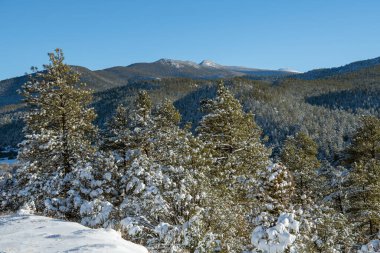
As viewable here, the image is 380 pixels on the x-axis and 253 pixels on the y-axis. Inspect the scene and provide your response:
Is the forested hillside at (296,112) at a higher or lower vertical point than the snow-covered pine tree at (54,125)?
lower

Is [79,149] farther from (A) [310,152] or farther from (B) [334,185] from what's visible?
(A) [310,152]

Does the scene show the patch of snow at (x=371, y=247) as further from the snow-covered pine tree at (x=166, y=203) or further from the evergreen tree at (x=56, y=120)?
the evergreen tree at (x=56, y=120)

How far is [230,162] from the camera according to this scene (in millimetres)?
17516

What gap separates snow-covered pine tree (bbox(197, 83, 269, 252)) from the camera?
1102 centimetres

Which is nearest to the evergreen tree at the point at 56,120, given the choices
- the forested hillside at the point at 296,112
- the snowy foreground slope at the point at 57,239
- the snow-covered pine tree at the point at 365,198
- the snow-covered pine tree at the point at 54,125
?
the snow-covered pine tree at the point at 54,125

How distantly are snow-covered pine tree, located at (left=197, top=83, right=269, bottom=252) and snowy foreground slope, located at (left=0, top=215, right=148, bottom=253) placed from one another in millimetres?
4144

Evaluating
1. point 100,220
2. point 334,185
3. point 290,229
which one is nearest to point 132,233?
point 100,220

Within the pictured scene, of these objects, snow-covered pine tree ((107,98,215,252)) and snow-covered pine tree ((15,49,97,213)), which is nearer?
snow-covered pine tree ((107,98,215,252))

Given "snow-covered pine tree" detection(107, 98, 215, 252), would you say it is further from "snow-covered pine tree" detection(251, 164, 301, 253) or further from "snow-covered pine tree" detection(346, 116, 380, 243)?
"snow-covered pine tree" detection(346, 116, 380, 243)

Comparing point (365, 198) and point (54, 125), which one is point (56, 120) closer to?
point (54, 125)

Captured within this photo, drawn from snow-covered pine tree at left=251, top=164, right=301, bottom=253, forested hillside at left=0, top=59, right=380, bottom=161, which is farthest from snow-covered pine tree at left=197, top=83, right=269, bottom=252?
forested hillside at left=0, top=59, right=380, bottom=161

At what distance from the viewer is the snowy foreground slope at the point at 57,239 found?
21.4 ft

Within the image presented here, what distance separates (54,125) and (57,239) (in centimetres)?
1450

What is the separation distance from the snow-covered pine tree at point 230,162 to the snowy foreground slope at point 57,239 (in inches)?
163
